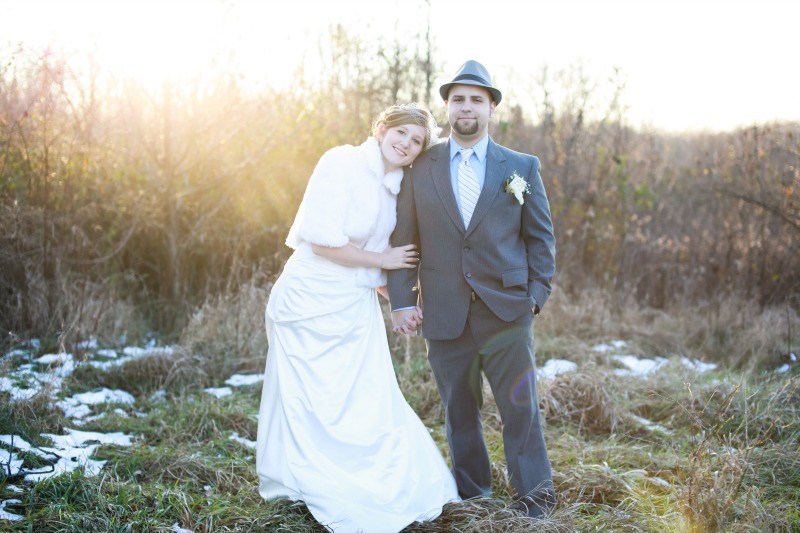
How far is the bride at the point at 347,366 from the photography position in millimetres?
3238

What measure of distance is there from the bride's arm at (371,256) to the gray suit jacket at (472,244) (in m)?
0.05

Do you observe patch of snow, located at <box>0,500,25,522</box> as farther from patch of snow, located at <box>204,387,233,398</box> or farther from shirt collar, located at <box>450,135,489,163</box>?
shirt collar, located at <box>450,135,489,163</box>

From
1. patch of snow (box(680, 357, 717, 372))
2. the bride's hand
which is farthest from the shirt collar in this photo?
patch of snow (box(680, 357, 717, 372))

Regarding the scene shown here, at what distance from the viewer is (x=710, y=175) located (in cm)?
1103

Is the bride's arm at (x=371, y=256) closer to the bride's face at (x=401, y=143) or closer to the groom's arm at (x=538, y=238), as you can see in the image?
the bride's face at (x=401, y=143)

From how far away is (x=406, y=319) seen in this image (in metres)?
3.54

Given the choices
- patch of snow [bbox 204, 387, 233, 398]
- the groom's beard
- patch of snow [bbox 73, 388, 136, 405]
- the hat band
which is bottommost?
patch of snow [bbox 204, 387, 233, 398]

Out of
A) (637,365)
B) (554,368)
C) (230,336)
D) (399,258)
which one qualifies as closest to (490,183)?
(399,258)

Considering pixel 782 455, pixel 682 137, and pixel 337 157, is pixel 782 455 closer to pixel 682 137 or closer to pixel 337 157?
pixel 337 157

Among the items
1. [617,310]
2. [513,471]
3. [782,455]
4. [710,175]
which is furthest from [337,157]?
[710,175]

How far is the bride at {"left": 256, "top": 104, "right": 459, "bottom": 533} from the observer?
324 centimetres

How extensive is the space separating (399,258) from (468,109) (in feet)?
2.71

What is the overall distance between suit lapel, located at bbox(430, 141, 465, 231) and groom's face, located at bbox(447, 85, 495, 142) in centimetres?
15

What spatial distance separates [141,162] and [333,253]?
15.6ft
